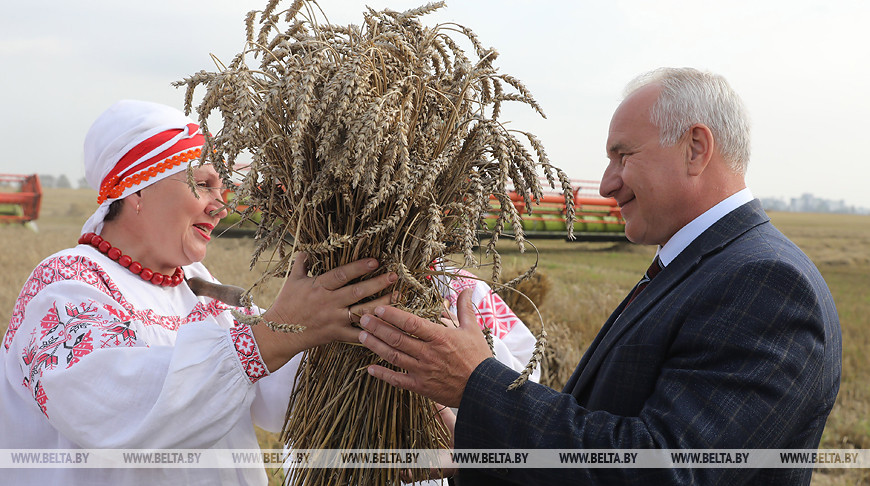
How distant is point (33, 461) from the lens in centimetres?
198

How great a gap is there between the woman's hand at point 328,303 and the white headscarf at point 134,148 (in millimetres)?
844

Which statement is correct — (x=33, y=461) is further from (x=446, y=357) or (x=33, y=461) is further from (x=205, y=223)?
(x=446, y=357)

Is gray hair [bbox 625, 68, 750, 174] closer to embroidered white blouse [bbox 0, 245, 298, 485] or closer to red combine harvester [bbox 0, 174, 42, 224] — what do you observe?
embroidered white blouse [bbox 0, 245, 298, 485]

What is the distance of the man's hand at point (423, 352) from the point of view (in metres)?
1.53

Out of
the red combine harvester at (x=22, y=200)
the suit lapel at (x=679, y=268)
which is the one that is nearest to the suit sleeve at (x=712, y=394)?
the suit lapel at (x=679, y=268)

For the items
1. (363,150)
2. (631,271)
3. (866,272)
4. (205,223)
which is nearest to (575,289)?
(631,271)

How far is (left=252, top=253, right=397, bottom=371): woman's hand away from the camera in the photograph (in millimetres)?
1589

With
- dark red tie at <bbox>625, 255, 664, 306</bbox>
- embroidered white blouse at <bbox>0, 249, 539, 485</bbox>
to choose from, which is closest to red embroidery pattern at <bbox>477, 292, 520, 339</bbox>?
embroidered white blouse at <bbox>0, 249, 539, 485</bbox>

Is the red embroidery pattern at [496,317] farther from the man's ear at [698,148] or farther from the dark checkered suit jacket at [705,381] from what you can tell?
the man's ear at [698,148]

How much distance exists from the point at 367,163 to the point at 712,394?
92 centimetres

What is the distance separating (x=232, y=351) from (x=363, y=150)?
724 millimetres

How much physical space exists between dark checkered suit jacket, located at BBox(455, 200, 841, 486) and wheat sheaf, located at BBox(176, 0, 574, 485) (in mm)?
145

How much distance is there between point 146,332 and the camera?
2.05 metres

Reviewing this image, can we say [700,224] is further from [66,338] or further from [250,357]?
[66,338]
